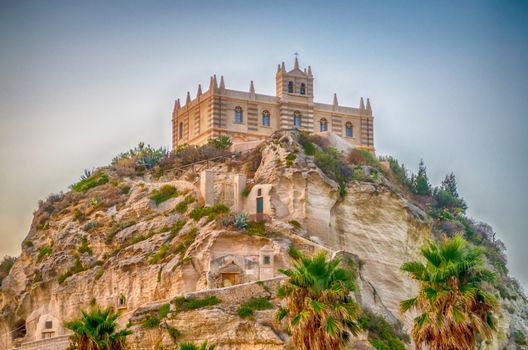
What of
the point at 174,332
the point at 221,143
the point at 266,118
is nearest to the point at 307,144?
the point at 221,143

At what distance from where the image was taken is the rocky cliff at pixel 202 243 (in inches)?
2359

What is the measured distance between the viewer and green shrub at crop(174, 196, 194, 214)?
221ft

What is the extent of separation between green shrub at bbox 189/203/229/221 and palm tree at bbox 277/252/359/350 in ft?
73.7

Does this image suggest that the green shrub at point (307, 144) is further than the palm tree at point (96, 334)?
Yes

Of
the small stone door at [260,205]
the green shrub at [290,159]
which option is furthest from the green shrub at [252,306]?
the green shrub at [290,159]

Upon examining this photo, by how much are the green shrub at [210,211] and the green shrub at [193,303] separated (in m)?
8.69

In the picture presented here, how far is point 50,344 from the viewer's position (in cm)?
5838

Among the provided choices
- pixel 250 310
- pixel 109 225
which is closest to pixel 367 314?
pixel 250 310

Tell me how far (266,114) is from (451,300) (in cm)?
4084

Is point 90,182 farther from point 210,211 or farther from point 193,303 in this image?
point 193,303

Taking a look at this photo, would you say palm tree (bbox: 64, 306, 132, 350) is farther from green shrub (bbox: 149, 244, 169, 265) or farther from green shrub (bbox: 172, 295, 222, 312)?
green shrub (bbox: 149, 244, 169, 265)

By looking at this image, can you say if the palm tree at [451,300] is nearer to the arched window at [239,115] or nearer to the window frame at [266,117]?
the arched window at [239,115]

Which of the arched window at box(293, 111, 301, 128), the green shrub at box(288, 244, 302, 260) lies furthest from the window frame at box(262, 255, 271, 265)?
the arched window at box(293, 111, 301, 128)

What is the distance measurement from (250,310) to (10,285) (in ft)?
76.3
